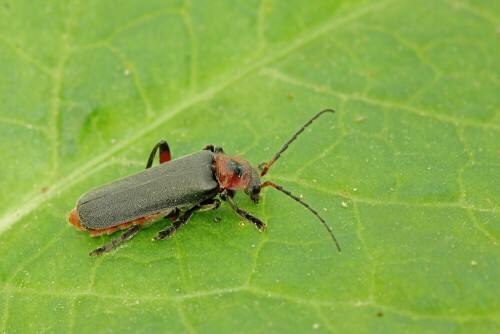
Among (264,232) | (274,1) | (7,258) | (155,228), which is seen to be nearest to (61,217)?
(7,258)

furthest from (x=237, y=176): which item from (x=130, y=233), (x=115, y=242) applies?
(x=115, y=242)

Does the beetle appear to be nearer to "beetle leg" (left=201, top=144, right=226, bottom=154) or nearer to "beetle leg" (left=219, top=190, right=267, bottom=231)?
"beetle leg" (left=219, top=190, right=267, bottom=231)

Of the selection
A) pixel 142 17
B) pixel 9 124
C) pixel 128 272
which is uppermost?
pixel 142 17

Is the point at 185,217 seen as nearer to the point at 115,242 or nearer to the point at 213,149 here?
the point at 115,242

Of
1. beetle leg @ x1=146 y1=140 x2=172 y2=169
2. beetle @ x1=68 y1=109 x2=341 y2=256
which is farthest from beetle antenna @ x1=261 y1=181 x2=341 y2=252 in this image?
beetle leg @ x1=146 y1=140 x2=172 y2=169

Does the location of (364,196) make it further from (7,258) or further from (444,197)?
(7,258)

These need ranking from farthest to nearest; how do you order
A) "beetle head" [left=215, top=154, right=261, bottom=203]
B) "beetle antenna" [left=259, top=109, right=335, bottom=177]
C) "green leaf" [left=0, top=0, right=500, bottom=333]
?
"beetle antenna" [left=259, top=109, right=335, bottom=177]
"beetle head" [left=215, top=154, right=261, bottom=203]
"green leaf" [left=0, top=0, right=500, bottom=333]
